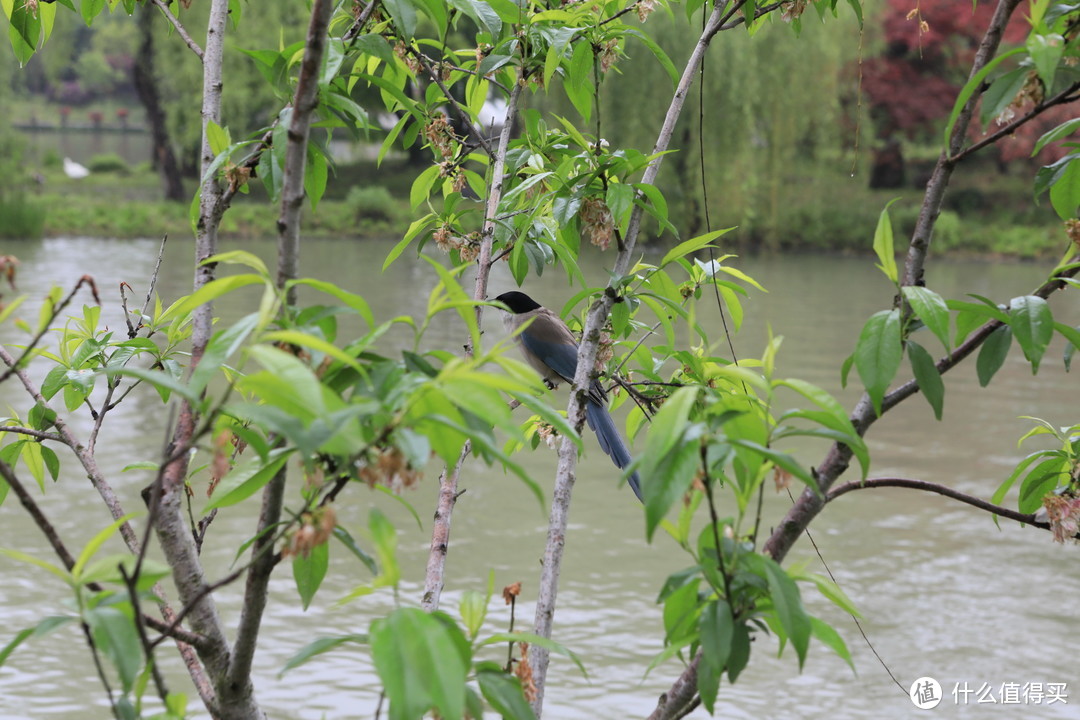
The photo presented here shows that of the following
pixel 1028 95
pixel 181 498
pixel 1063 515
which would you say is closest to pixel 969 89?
pixel 1028 95

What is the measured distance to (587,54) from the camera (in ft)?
4.34

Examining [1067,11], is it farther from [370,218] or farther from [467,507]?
[370,218]

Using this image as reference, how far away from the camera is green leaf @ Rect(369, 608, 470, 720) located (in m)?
0.64

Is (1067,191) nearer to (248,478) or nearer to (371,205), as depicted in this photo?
(248,478)

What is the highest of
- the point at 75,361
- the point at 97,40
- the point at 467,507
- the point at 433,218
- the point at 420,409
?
the point at 97,40

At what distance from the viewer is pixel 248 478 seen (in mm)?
790

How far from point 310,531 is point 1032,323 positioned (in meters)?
0.61

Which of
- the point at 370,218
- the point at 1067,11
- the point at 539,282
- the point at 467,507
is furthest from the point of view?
the point at 370,218

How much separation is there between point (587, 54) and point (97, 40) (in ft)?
145

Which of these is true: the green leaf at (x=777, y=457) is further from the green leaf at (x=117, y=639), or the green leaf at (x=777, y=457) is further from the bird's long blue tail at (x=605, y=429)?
the bird's long blue tail at (x=605, y=429)

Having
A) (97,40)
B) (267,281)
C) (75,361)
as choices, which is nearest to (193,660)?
(75,361)

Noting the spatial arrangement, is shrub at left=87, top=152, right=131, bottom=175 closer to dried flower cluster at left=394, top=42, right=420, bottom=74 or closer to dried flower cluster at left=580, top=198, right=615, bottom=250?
dried flower cluster at left=394, top=42, right=420, bottom=74

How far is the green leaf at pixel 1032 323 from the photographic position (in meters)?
0.89

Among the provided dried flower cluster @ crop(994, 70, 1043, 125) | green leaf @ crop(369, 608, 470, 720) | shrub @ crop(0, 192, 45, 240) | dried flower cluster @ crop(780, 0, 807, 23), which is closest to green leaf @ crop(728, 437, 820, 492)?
green leaf @ crop(369, 608, 470, 720)
